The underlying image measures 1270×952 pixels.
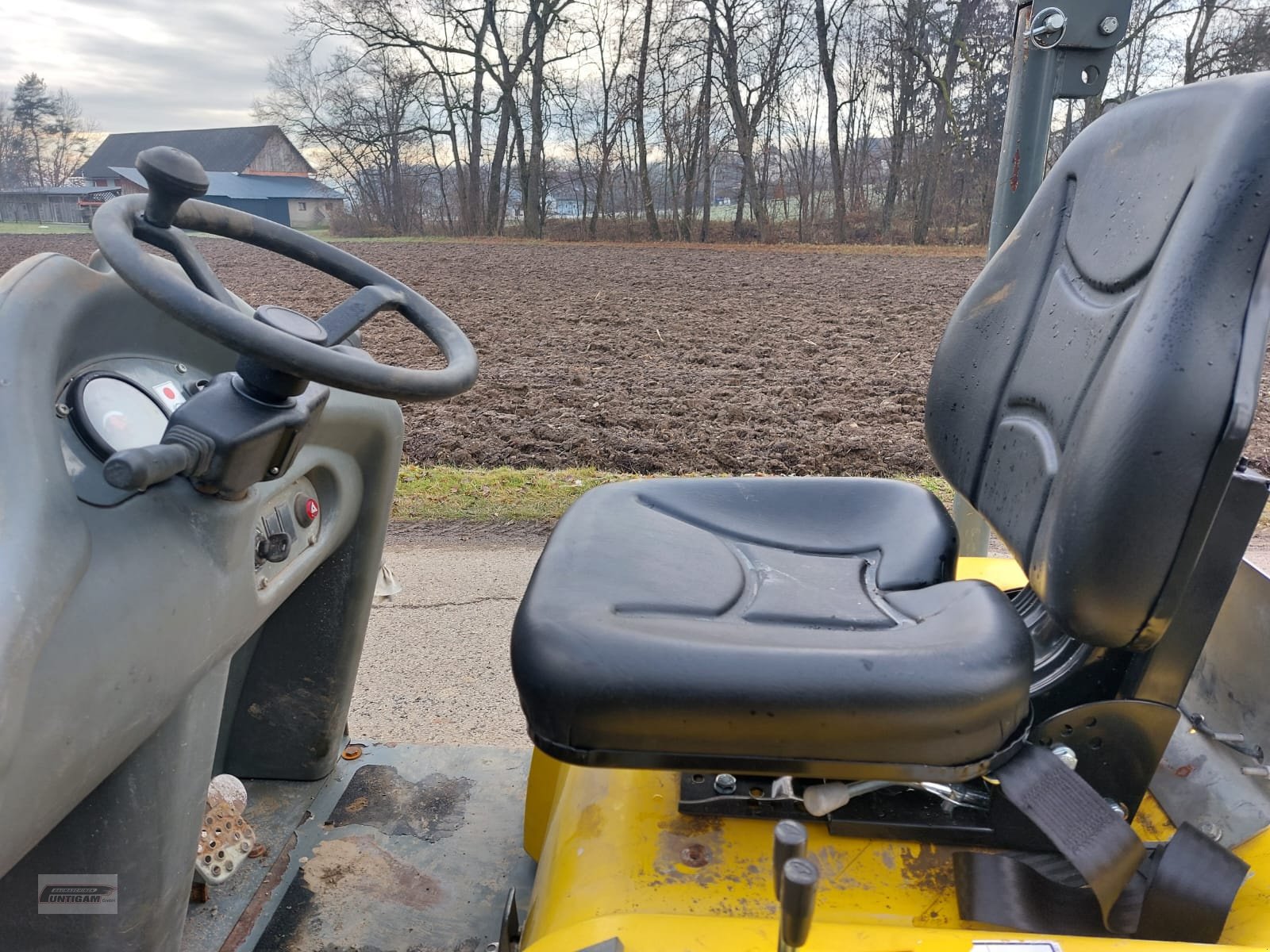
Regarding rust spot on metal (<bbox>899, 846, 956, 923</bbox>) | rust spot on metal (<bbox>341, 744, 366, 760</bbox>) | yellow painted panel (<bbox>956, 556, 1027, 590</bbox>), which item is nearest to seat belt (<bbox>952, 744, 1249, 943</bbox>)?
rust spot on metal (<bbox>899, 846, 956, 923</bbox>)

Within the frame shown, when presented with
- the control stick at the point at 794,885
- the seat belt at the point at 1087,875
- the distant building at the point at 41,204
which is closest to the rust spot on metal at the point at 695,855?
the seat belt at the point at 1087,875

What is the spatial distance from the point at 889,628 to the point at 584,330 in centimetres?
811

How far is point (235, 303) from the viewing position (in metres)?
1.26

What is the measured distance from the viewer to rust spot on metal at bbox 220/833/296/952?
1.31 metres

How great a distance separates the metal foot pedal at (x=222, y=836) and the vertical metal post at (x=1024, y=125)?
1659mm

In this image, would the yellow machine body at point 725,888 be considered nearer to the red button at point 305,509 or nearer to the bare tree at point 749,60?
the red button at point 305,509

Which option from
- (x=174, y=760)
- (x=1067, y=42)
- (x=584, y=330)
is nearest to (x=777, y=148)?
(x=584, y=330)

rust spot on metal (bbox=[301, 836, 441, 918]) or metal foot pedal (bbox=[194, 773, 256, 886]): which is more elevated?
metal foot pedal (bbox=[194, 773, 256, 886])

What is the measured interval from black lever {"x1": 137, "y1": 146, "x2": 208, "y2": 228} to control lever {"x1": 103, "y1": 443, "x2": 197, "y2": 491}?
11.2 inches

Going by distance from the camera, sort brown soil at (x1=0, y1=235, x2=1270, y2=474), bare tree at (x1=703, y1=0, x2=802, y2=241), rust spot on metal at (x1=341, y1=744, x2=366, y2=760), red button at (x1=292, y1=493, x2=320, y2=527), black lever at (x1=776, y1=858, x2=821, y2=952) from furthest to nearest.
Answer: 1. bare tree at (x1=703, y1=0, x2=802, y2=241)
2. brown soil at (x1=0, y1=235, x2=1270, y2=474)
3. rust spot on metal at (x1=341, y1=744, x2=366, y2=760)
4. red button at (x1=292, y1=493, x2=320, y2=527)
5. black lever at (x1=776, y1=858, x2=821, y2=952)

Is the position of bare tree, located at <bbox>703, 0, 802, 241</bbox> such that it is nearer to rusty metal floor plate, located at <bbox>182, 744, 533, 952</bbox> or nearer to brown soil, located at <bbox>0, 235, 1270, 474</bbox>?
brown soil, located at <bbox>0, 235, 1270, 474</bbox>

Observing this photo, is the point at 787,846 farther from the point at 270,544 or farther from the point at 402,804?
the point at 402,804

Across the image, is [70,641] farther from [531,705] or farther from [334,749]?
[334,749]

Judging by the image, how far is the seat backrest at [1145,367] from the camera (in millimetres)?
910
